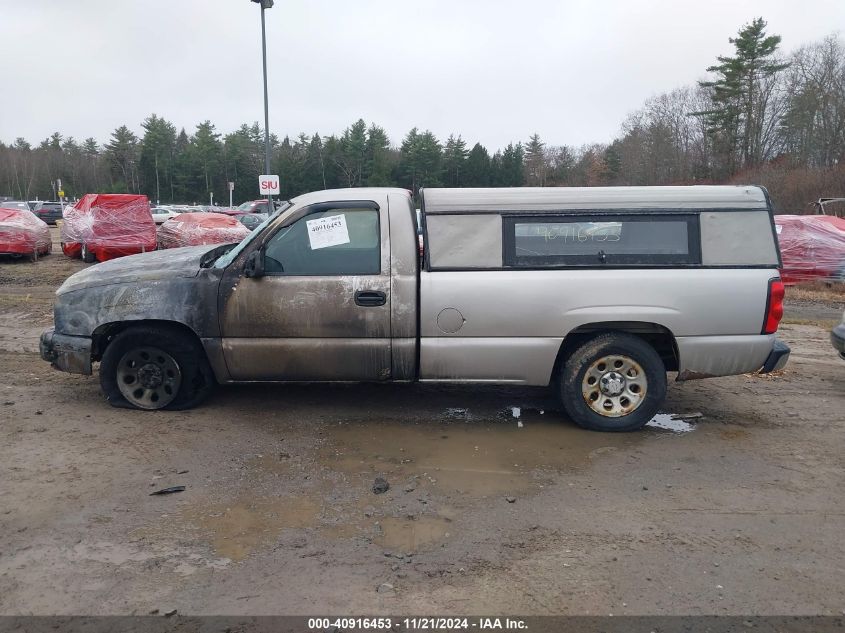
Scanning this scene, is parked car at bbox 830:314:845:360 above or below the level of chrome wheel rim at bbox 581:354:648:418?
above

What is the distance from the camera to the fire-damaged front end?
531 cm

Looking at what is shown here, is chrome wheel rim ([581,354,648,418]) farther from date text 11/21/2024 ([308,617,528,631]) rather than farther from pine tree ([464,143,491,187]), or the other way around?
pine tree ([464,143,491,187])

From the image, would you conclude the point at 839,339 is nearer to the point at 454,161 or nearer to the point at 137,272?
the point at 137,272

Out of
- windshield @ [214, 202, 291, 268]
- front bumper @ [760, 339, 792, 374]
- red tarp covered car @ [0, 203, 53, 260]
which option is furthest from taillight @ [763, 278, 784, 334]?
red tarp covered car @ [0, 203, 53, 260]

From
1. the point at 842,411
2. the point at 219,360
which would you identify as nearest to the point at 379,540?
the point at 219,360

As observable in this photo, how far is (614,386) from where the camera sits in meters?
5.32

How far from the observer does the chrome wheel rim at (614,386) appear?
5.29 m

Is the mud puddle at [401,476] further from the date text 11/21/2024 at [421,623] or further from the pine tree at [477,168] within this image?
the pine tree at [477,168]

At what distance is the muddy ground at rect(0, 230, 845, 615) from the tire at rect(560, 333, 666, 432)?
0.56 ft

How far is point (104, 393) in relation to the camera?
18.7ft

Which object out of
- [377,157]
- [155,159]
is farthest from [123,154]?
[377,157]

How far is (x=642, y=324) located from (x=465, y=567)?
2694 mm

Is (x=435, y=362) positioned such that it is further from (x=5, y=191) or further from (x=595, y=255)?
(x=5, y=191)

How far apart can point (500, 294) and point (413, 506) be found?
183 cm
